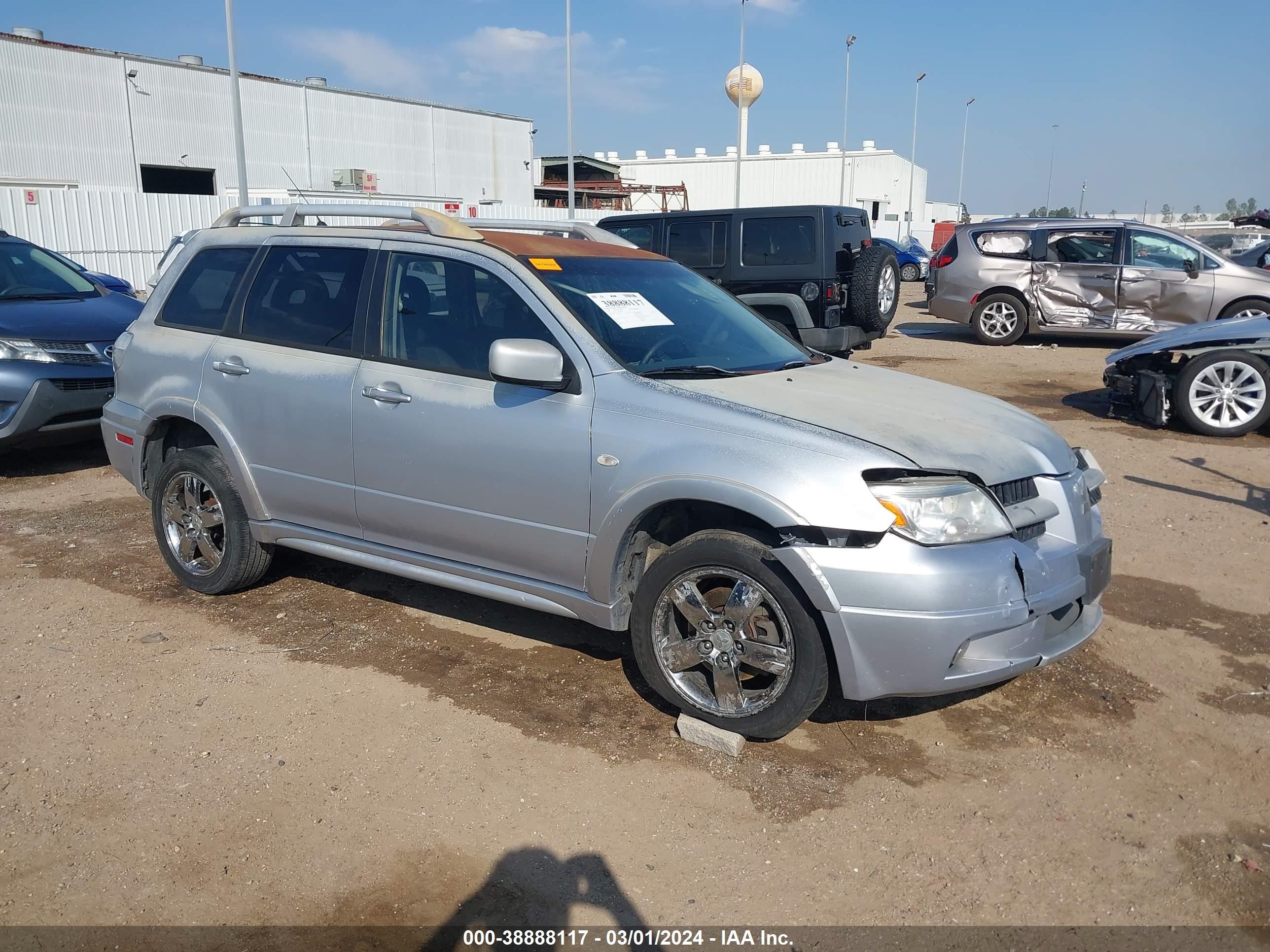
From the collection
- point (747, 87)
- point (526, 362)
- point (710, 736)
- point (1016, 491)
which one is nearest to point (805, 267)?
point (1016, 491)

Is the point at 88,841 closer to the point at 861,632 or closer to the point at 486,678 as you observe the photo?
the point at 486,678

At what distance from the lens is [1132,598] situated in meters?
5.05

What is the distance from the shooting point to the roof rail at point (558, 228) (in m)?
4.95

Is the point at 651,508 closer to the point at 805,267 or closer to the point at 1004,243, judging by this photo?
the point at 805,267

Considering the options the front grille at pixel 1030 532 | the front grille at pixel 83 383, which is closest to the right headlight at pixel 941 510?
the front grille at pixel 1030 532

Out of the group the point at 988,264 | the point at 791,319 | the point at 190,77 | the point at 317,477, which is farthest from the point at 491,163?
the point at 317,477

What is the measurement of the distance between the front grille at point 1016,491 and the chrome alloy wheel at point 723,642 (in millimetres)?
883

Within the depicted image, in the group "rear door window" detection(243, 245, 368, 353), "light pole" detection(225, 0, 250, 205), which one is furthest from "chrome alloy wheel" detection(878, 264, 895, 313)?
"light pole" detection(225, 0, 250, 205)

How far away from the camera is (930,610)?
3156mm

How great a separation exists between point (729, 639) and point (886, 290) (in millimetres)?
8428

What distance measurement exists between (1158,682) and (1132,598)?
1.02 m

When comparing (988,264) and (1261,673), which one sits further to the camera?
(988,264)

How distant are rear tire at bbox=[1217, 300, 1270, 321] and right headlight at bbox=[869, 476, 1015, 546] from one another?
11469 mm

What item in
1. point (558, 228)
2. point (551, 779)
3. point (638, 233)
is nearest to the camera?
point (551, 779)
